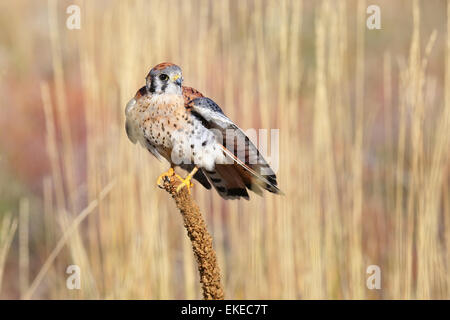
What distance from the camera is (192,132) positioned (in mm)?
1777

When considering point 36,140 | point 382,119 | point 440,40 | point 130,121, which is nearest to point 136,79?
point 130,121

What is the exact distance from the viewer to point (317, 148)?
8.50ft

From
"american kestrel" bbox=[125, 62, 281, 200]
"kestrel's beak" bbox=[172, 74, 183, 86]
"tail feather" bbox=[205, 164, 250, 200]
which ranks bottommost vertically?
"tail feather" bbox=[205, 164, 250, 200]

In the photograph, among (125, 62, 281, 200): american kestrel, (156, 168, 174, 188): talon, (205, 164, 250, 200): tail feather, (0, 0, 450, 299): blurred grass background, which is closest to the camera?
(156, 168, 174, 188): talon

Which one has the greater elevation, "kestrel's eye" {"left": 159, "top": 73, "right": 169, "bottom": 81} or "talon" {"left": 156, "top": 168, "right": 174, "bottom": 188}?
"kestrel's eye" {"left": 159, "top": 73, "right": 169, "bottom": 81}

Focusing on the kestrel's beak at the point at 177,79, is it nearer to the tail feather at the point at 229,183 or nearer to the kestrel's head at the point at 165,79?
the kestrel's head at the point at 165,79

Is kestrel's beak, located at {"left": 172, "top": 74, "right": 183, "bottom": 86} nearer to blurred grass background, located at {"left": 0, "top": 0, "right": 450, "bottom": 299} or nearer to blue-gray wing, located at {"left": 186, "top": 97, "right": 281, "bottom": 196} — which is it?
blue-gray wing, located at {"left": 186, "top": 97, "right": 281, "bottom": 196}

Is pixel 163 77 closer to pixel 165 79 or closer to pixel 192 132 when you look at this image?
pixel 165 79

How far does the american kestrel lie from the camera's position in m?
1.72

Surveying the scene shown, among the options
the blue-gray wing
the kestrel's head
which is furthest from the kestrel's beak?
the blue-gray wing

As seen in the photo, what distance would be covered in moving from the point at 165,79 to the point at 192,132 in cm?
18

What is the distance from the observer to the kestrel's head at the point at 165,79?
1.63 metres

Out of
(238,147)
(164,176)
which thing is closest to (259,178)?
(238,147)

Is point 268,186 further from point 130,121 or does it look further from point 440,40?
point 440,40
